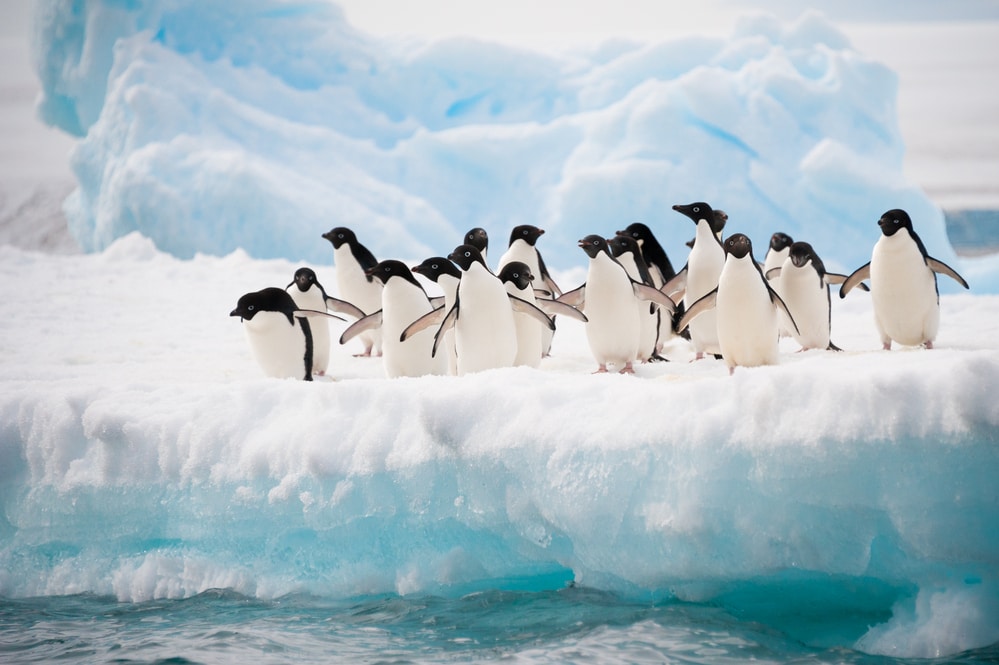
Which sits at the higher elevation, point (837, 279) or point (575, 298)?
point (837, 279)

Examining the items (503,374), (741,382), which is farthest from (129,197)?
(741,382)

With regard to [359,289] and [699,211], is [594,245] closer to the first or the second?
[699,211]

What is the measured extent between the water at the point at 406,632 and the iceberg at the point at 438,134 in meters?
8.78

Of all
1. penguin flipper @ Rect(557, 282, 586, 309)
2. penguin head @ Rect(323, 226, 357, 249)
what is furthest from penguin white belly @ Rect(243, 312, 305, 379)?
penguin head @ Rect(323, 226, 357, 249)

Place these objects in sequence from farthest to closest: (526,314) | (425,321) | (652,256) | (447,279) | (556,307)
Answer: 1. (652,256)
2. (556,307)
3. (447,279)
4. (526,314)
5. (425,321)

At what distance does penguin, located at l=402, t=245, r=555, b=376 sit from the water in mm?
1349

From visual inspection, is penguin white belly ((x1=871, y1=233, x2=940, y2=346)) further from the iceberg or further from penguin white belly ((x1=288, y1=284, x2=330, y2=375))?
A: the iceberg

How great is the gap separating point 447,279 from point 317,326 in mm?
818

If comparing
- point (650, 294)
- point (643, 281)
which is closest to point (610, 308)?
point (650, 294)

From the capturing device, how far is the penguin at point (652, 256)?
590 centimetres

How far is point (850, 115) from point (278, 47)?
23.9 ft

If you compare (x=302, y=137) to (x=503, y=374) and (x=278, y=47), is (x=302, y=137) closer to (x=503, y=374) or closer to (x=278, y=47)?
(x=278, y=47)

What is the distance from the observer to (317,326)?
17.1 feet

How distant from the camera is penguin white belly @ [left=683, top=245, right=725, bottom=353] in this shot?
17.0 feet
